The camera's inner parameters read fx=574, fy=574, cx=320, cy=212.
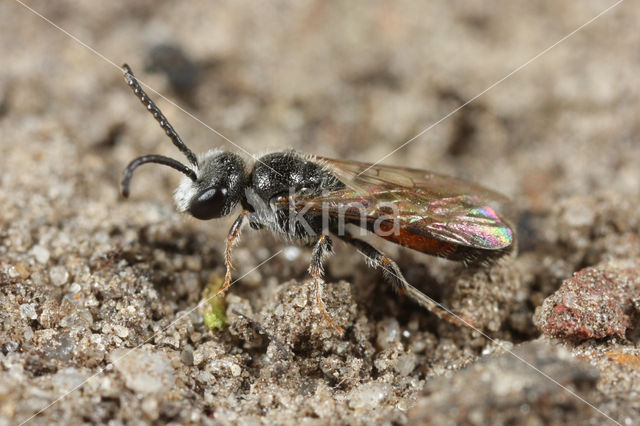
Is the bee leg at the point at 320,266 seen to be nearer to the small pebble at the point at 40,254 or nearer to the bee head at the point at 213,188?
the bee head at the point at 213,188

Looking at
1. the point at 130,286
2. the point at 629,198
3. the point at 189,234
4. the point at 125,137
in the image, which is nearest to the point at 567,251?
A: the point at 629,198

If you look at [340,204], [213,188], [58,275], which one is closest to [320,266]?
[340,204]

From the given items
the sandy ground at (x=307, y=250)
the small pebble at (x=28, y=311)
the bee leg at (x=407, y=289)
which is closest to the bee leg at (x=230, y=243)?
the sandy ground at (x=307, y=250)

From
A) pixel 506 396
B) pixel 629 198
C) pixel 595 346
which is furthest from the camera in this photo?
pixel 629 198

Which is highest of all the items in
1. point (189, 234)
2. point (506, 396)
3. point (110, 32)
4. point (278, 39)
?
point (110, 32)

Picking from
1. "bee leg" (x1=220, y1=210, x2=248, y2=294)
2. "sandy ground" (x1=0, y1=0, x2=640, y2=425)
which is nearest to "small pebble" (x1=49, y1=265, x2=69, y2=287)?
"sandy ground" (x1=0, y1=0, x2=640, y2=425)

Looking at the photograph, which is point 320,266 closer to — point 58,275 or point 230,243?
point 230,243

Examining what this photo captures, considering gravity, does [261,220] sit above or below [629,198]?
above

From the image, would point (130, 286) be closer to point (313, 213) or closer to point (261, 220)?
point (261, 220)
